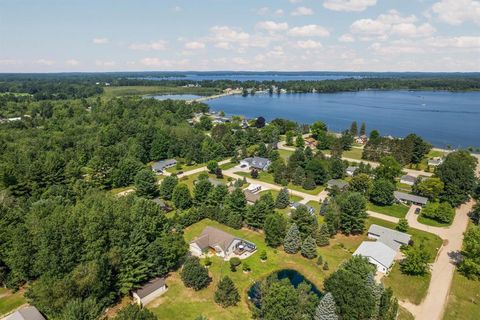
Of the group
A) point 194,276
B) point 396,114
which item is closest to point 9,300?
point 194,276

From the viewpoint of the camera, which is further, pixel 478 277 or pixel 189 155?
pixel 189 155

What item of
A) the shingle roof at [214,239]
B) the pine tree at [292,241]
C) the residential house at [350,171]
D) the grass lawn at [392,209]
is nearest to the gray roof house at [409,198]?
the grass lawn at [392,209]

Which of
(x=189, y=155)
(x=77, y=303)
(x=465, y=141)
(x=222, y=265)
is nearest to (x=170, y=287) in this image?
(x=222, y=265)

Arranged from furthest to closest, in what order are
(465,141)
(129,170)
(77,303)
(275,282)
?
(465,141)
(129,170)
(275,282)
(77,303)

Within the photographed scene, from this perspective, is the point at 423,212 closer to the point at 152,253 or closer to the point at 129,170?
the point at 152,253

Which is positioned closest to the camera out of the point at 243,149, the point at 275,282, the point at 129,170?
the point at 275,282

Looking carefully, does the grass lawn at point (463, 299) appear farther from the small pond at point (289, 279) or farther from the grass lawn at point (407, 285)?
the small pond at point (289, 279)
